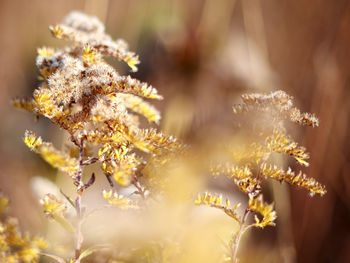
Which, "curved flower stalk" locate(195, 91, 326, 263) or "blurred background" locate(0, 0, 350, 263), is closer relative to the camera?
"curved flower stalk" locate(195, 91, 326, 263)

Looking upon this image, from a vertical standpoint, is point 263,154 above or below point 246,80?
below

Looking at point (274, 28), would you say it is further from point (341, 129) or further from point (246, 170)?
point (246, 170)

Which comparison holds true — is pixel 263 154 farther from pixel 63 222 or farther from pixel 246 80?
pixel 246 80

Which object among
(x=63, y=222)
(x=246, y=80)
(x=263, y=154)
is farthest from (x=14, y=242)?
(x=246, y=80)

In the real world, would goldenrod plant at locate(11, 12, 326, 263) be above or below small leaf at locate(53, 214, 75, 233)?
above

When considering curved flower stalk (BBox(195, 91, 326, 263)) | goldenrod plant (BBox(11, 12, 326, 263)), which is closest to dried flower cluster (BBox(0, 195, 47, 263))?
goldenrod plant (BBox(11, 12, 326, 263))

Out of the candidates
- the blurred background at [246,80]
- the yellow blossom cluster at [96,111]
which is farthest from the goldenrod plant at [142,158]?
the blurred background at [246,80]

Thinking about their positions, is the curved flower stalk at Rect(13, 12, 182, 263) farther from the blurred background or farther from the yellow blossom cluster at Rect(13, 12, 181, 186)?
the blurred background
